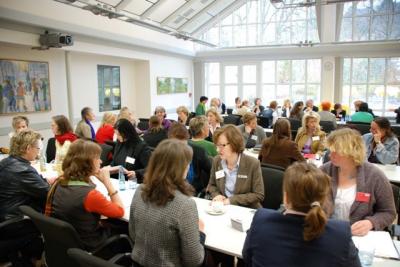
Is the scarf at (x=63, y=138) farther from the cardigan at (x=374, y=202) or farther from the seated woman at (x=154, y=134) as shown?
the cardigan at (x=374, y=202)

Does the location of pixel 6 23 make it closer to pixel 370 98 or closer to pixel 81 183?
pixel 81 183

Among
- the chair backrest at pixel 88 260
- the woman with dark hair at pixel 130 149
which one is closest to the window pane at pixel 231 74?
the woman with dark hair at pixel 130 149

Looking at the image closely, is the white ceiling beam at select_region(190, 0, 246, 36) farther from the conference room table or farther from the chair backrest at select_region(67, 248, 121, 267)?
the chair backrest at select_region(67, 248, 121, 267)

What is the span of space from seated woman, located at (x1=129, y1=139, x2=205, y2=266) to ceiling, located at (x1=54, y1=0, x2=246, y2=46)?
4.81 metres

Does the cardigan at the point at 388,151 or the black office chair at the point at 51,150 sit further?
the black office chair at the point at 51,150

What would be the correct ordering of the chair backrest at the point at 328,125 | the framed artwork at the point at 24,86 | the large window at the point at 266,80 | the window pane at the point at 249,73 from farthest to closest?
the window pane at the point at 249,73, the large window at the point at 266,80, the chair backrest at the point at 328,125, the framed artwork at the point at 24,86

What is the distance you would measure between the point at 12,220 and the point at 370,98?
11.6 metres

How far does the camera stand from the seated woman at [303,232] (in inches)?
53.6

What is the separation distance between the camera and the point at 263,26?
1238cm

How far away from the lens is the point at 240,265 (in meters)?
2.50

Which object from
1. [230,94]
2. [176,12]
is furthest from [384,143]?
[230,94]

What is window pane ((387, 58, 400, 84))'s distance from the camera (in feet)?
36.0

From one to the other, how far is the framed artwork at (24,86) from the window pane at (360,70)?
31.4 ft

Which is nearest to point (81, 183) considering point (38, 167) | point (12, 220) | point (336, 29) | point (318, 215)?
point (12, 220)
